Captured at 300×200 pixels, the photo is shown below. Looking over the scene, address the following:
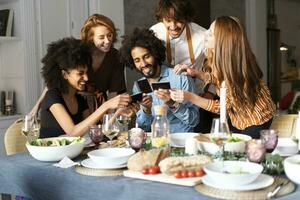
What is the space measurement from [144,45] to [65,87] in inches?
20.6

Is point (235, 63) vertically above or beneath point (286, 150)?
above

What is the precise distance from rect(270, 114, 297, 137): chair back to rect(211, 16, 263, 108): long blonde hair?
29 centimetres

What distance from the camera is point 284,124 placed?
2326 mm

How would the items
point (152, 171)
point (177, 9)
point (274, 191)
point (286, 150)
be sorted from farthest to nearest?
1. point (177, 9)
2. point (286, 150)
3. point (152, 171)
4. point (274, 191)

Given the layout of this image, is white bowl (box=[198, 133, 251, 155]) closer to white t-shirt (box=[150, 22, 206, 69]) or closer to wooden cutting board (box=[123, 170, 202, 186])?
wooden cutting board (box=[123, 170, 202, 186])

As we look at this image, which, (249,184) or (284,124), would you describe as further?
(284,124)

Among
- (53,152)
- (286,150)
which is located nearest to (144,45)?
(53,152)

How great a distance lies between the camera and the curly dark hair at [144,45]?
2602mm

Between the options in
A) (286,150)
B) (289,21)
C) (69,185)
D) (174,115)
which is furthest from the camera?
(289,21)

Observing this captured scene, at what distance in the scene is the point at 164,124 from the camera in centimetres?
183

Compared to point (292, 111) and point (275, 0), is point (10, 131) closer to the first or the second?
point (292, 111)

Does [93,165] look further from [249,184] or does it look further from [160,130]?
[249,184]

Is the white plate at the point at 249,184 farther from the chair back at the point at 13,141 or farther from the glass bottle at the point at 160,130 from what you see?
the chair back at the point at 13,141

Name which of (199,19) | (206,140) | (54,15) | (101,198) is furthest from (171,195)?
(199,19)
